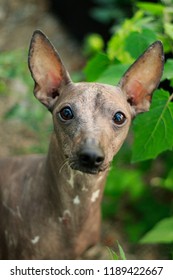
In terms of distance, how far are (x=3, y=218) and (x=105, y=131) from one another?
854 millimetres

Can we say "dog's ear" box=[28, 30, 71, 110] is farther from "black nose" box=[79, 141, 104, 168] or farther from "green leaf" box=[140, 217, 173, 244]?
"green leaf" box=[140, 217, 173, 244]

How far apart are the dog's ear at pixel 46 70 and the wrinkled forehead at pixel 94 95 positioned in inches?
3.9

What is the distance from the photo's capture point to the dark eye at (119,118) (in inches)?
97.9

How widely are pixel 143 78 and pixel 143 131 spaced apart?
231 millimetres

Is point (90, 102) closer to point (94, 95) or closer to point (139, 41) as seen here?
point (94, 95)

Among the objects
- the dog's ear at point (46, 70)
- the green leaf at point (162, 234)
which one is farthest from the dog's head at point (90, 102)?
the green leaf at point (162, 234)

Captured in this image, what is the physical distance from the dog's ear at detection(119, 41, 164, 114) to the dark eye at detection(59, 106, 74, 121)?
30 cm

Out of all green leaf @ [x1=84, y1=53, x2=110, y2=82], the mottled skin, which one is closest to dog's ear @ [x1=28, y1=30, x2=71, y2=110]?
the mottled skin

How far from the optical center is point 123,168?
4.25 metres

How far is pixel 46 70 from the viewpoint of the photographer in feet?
8.80

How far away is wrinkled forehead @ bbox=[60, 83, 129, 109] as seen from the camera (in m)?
2.47

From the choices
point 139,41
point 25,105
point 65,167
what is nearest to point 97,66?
point 139,41

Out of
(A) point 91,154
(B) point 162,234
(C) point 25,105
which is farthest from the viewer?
(C) point 25,105

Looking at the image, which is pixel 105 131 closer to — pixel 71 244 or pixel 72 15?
pixel 71 244
